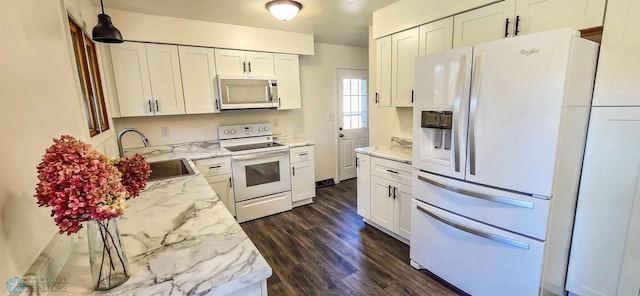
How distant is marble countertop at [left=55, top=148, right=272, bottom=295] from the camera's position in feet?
2.83

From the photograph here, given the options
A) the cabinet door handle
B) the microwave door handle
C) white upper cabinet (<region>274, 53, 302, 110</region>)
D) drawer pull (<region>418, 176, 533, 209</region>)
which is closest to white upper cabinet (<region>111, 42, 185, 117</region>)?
the microwave door handle

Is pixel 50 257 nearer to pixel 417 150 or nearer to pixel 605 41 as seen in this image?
pixel 417 150

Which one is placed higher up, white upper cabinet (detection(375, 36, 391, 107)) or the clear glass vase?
white upper cabinet (detection(375, 36, 391, 107))

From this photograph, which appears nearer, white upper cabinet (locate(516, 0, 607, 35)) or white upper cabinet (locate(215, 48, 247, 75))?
white upper cabinet (locate(516, 0, 607, 35))

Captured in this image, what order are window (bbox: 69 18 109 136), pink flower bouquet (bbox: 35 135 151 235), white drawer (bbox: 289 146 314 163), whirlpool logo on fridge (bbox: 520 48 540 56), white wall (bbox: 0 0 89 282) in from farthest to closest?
white drawer (bbox: 289 146 314 163)
window (bbox: 69 18 109 136)
whirlpool logo on fridge (bbox: 520 48 540 56)
white wall (bbox: 0 0 89 282)
pink flower bouquet (bbox: 35 135 151 235)

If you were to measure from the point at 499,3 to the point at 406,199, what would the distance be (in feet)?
5.42

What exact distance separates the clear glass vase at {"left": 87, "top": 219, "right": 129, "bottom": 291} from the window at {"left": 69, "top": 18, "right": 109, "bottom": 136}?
1531 millimetres

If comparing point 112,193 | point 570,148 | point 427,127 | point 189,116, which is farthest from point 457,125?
point 189,116

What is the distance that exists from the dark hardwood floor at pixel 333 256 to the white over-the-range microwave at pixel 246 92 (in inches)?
55.4

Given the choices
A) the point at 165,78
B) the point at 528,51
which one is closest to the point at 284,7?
the point at 165,78

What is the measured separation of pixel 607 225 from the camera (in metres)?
1.61

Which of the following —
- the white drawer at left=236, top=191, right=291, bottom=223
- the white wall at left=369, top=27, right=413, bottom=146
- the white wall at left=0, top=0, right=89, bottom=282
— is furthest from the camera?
the white drawer at left=236, top=191, right=291, bottom=223

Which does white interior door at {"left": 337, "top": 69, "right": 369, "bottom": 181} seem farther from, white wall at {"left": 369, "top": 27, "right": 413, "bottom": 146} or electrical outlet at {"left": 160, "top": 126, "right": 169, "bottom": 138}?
electrical outlet at {"left": 160, "top": 126, "right": 169, "bottom": 138}

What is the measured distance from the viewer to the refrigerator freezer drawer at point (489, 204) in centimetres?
152
